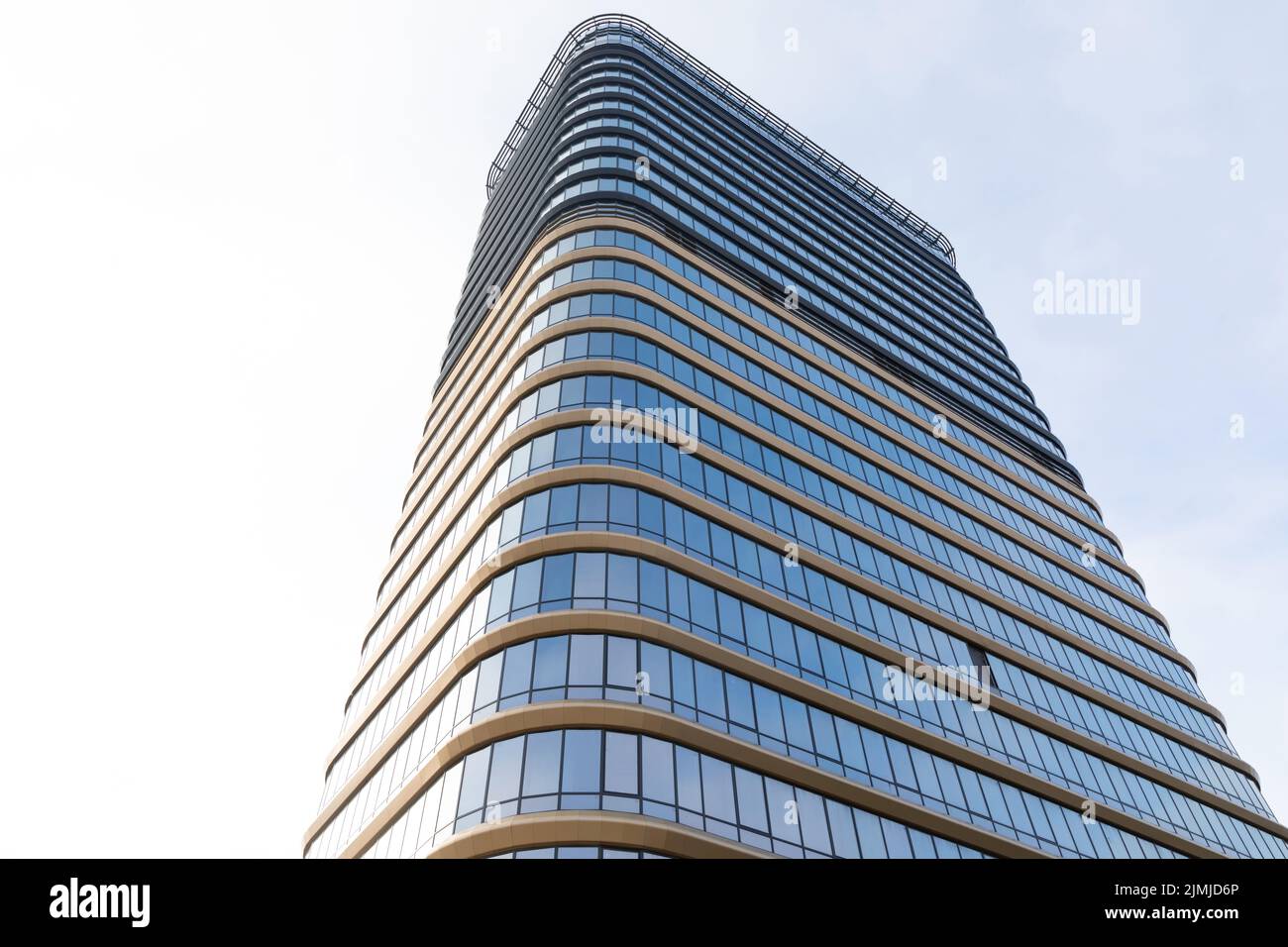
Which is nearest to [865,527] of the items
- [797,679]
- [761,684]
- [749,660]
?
[797,679]

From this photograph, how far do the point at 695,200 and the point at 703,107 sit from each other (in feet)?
59.8

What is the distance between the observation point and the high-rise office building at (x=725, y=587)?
84.3ft

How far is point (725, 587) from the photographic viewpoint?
102 feet

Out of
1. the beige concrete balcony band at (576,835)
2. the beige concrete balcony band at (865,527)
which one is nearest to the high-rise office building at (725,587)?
the beige concrete balcony band at (576,835)

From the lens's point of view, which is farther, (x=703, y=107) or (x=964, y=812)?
(x=703, y=107)

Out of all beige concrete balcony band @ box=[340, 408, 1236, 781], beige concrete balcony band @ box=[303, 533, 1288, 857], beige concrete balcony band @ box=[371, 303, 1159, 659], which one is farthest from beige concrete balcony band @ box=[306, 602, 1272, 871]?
beige concrete balcony band @ box=[371, 303, 1159, 659]

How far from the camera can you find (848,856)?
26938 millimetres
